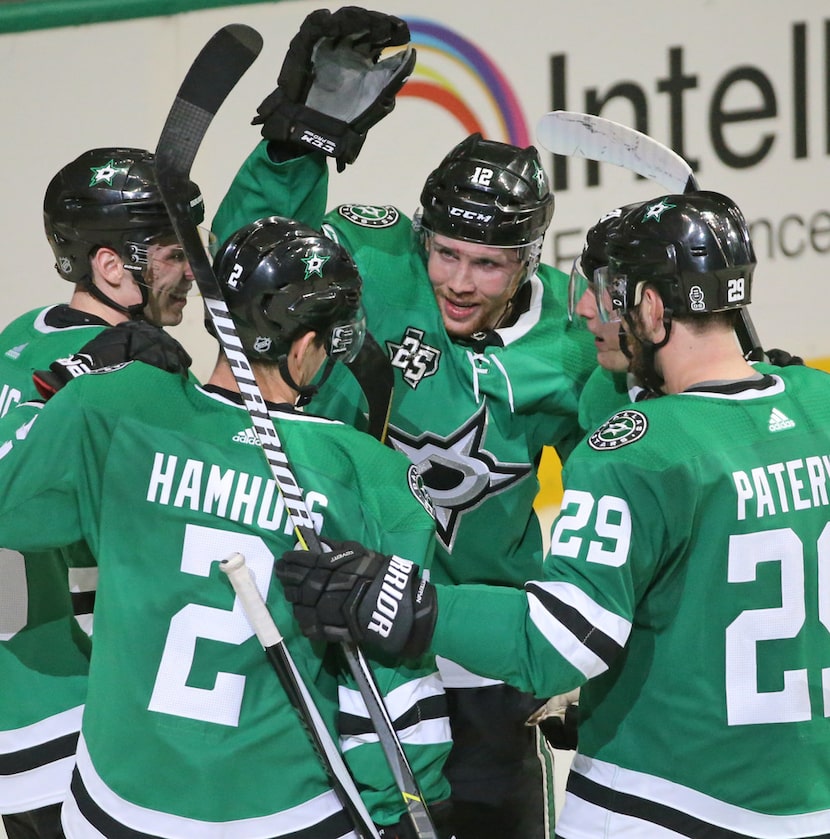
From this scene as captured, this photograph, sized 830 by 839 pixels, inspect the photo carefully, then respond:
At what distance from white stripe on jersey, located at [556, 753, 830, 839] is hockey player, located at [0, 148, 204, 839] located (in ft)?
2.82

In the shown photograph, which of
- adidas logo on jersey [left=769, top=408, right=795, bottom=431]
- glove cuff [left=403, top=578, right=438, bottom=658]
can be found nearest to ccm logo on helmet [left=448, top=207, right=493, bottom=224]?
adidas logo on jersey [left=769, top=408, right=795, bottom=431]

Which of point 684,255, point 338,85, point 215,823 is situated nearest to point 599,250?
point 684,255

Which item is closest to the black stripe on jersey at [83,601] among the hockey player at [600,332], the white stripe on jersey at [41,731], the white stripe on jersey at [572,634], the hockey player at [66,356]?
the hockey player at [66,356]

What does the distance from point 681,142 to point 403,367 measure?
271 centimetres

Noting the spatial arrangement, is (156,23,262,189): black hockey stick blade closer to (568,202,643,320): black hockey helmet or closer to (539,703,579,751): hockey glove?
(568,202,643,320): black hockey helmet

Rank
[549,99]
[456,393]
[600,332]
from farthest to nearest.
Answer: [549,99] < [456,393] < [600,332]

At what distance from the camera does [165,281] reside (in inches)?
99.7

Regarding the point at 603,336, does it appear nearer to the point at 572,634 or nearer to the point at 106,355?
the point at 572,634

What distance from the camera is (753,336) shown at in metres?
2.43

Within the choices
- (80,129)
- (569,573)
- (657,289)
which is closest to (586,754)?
(569,573)

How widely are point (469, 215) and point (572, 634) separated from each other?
0.97 m

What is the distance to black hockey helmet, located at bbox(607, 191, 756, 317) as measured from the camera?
1.91 m

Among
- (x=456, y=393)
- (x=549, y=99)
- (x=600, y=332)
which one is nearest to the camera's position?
(x=600, y=332)

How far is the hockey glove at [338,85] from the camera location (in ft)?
8.09
